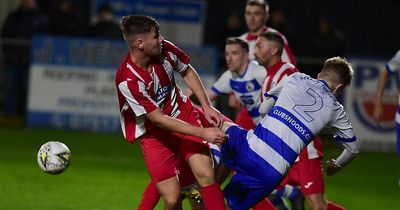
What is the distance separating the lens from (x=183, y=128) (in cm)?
725

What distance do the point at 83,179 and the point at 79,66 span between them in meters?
4.42

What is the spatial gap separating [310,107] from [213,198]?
97 centimetres

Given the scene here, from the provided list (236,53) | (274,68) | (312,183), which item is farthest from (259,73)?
(312,183)

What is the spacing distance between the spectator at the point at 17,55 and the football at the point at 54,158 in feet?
26.5

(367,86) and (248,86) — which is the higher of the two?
(248,86)

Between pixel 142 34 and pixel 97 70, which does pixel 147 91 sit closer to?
pixel 142 34

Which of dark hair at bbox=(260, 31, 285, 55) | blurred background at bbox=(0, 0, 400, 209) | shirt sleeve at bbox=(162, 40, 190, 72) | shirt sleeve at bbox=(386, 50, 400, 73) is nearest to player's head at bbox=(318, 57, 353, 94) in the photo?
shirt sleeve at bbox=(162, 40, 190, 72)

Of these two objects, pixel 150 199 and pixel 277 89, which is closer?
pixel 277 89

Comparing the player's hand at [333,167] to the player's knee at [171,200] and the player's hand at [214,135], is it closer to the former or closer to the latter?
the player's hand at [214,135]

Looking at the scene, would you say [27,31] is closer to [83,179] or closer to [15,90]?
[15,90]

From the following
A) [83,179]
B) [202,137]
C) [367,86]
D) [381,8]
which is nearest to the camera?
[202,137]

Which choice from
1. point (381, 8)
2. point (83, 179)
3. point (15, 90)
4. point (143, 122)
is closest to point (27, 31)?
point (15, 90)

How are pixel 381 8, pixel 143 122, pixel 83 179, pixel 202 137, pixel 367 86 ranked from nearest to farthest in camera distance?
1. pixel 202 137
2. pixel 143 122
3. pixel 83 179
4. pixel 367 86
5. pixel 381 8

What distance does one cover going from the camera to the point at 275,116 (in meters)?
7.29
